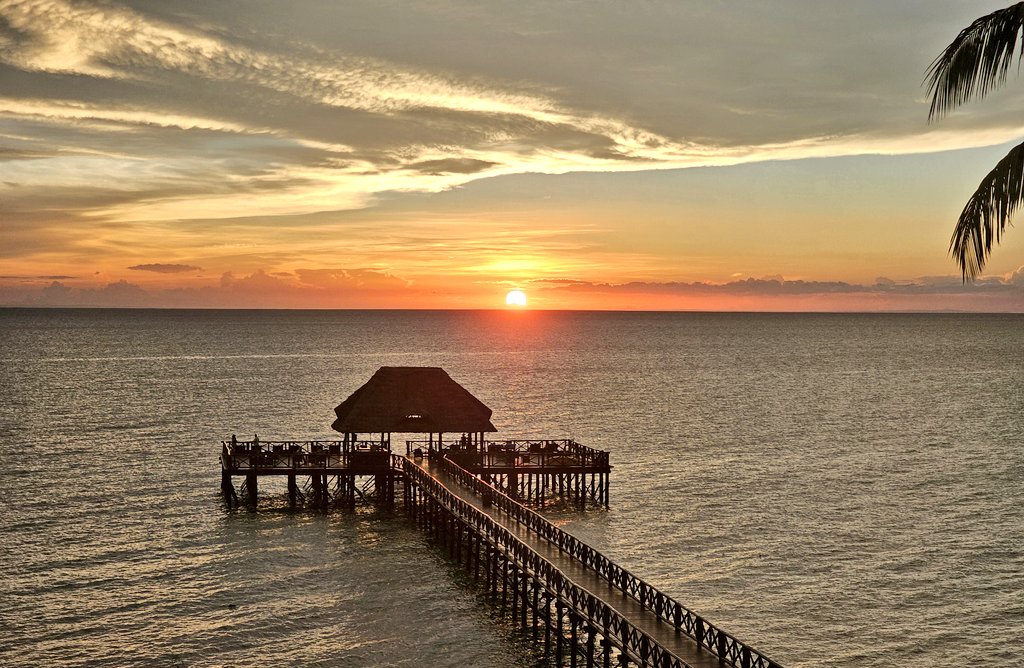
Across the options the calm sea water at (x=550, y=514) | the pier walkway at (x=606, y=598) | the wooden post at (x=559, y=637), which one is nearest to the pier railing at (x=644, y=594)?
the pier walkway at (x=606, y=598)

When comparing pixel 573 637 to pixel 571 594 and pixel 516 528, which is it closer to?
pixel 571 594

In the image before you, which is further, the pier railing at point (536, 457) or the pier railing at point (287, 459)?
the pier railing at point (536, 457)

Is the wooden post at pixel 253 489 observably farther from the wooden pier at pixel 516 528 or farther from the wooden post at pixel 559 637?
the wooden post at pixel 559 637

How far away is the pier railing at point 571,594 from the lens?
25.1m

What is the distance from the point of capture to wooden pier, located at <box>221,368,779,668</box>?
1040 inches

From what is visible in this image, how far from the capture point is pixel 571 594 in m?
30.0

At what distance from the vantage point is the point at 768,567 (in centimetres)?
4069

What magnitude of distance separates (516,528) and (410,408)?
54.8 ft

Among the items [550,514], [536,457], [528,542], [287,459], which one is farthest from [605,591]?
[287,459]

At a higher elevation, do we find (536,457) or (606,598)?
(536,457)

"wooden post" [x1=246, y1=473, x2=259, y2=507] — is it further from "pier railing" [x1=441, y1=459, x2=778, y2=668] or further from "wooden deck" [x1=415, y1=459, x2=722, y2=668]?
"pier railing" [x1=441, y1=459, x2=778, y2=668]

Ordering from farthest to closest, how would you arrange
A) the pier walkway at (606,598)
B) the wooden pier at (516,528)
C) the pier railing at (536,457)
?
the pier railing at (536,457)
the wooden pier at (516,528)
the pier walkway at (606,598)

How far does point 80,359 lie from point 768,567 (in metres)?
166

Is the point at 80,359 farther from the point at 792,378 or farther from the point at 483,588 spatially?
the point at 483,588
